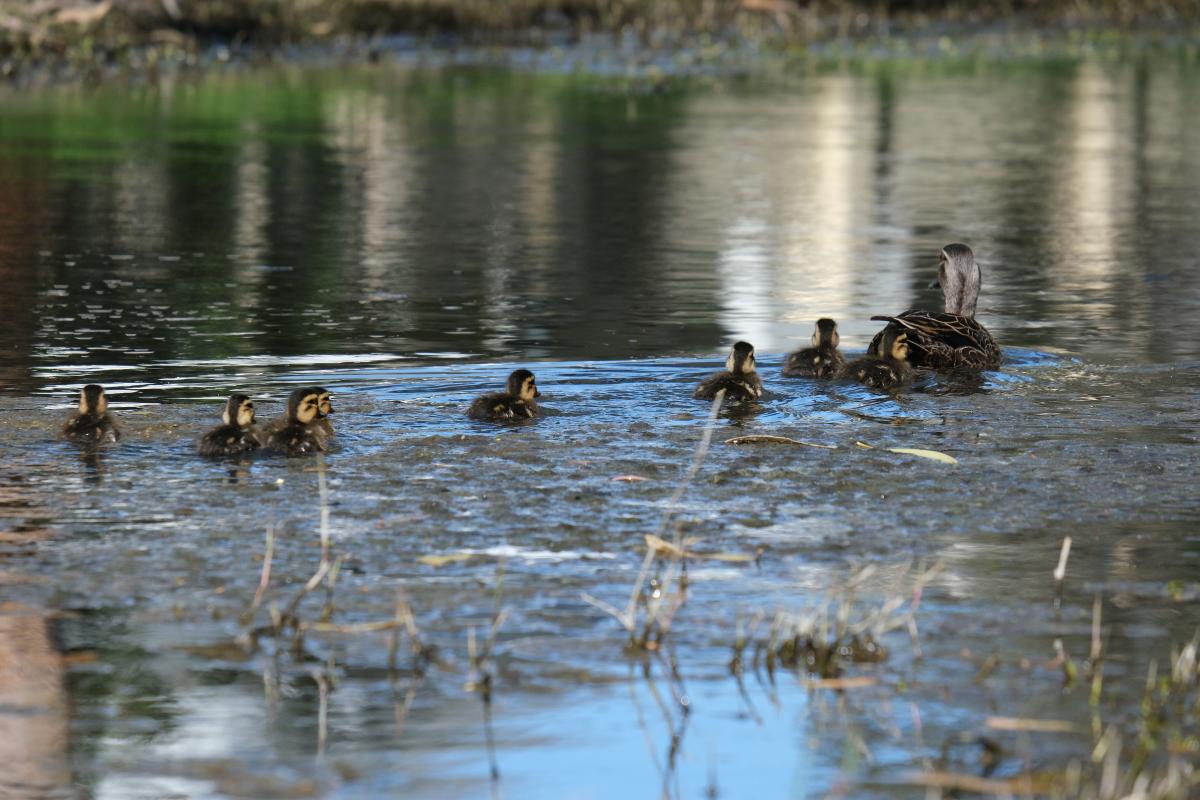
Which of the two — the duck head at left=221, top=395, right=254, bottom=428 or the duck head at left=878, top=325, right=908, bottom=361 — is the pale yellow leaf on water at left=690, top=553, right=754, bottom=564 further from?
the duck head at left=878, top=325, right=908, bottom=361

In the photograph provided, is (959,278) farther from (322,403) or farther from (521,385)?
(322,403)

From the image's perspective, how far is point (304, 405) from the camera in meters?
8.75

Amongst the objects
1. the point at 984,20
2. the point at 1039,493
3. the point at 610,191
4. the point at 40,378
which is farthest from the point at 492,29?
the point at 1039,493

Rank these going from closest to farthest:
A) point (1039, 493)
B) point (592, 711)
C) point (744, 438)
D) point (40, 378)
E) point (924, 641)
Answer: point (592, 711) < point (924, 641) < point (1039, 493) < point (744, 438) < point (40, 378)

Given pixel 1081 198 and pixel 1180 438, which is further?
pixel 1081 198

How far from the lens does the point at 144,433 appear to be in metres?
9.13

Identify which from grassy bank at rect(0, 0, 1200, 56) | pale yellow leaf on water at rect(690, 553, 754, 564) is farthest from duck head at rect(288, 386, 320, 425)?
grassy bank at rect(0, 0, 1200, 56)

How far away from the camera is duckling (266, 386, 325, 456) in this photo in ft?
28.3

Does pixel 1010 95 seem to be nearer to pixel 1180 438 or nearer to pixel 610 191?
pixel 610 191

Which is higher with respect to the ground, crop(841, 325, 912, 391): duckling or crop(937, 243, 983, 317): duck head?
crop(937, 243, 983, 317): duck head

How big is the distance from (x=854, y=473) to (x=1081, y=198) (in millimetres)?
13052

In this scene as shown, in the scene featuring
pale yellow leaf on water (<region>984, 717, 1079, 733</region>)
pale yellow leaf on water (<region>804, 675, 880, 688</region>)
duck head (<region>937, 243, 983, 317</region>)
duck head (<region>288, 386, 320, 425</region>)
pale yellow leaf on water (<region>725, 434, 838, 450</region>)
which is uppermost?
duck head (<region>937, 243, 983, 317</region>)

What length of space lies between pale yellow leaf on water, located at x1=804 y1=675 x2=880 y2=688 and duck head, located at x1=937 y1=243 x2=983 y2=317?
6188 millimetres

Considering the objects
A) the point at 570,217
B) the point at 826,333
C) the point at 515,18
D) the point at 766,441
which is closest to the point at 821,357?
the point at 826,333
